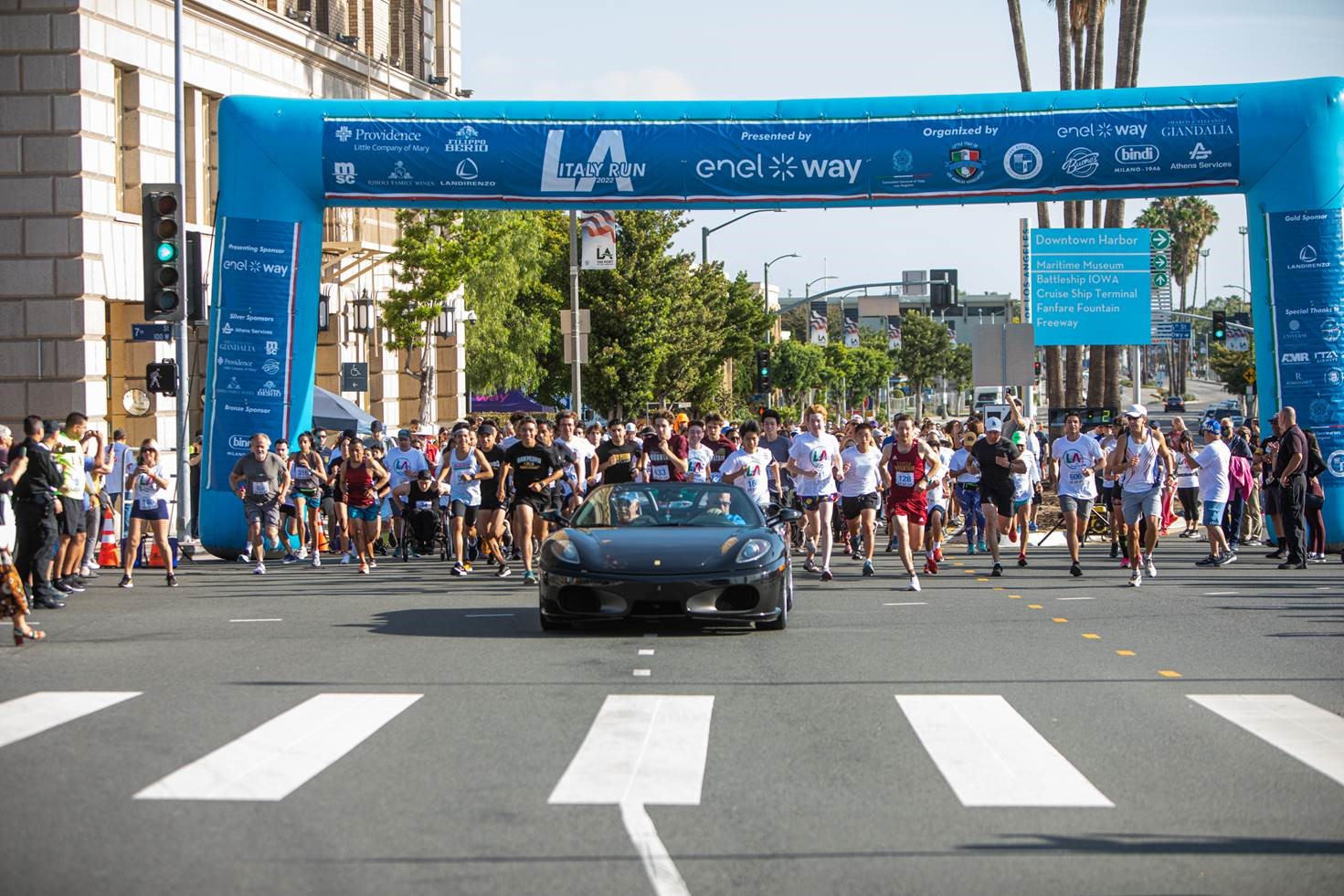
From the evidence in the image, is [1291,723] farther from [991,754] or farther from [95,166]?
[95,166]

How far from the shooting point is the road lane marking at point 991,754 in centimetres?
677

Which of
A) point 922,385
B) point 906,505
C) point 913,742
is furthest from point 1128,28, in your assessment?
point 922,385

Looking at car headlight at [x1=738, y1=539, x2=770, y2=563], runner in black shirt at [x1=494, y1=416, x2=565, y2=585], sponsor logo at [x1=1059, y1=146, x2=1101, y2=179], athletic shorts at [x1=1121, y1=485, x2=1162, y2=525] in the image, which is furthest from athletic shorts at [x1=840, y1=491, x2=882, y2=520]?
Result: sponsor logo at [x1=1059, y1=146, x2=1101, y2=179]

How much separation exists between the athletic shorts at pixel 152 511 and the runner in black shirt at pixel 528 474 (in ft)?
12.2

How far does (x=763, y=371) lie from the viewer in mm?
46188

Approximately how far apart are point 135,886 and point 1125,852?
342 centimetres

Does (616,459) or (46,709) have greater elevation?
(616,459)

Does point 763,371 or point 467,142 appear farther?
point 763,371

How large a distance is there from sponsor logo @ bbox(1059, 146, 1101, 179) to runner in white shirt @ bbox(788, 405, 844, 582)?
568 cm

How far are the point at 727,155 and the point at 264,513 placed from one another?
743 cm

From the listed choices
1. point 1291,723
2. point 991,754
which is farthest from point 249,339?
point 1291,723

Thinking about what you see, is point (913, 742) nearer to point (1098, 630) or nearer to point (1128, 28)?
point (1098, 630)

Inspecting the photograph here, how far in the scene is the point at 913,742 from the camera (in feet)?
26.2

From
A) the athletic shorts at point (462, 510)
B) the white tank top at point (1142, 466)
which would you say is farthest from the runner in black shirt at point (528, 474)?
the white tank top at point (1142, 466)
